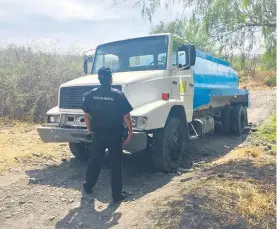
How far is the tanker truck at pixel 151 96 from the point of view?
18.8 ft

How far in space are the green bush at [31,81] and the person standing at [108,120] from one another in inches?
294

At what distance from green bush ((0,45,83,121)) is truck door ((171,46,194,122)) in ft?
21.5

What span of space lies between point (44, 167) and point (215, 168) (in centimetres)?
331

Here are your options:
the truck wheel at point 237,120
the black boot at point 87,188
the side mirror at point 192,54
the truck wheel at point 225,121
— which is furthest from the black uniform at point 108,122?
the truck wheel at point 237,120

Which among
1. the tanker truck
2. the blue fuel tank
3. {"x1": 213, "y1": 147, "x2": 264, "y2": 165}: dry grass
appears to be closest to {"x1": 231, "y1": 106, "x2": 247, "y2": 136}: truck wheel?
the blue fuel tank

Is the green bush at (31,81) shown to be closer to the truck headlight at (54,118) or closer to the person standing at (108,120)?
the truck headlight at (54,118)

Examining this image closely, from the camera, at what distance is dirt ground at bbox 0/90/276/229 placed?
415cm

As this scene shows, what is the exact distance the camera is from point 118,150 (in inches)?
197

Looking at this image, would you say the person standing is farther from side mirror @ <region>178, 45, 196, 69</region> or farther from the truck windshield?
side mirror @ <region>178, 45, 196, 69</region>

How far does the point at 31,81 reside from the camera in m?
12.7

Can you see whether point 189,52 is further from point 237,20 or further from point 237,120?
point 237,120

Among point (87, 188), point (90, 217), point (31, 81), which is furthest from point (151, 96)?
point (31, 81)

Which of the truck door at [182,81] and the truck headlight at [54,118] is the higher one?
the truck door at [182,81]

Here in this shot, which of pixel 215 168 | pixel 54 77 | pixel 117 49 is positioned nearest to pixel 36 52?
pixel 54 77
